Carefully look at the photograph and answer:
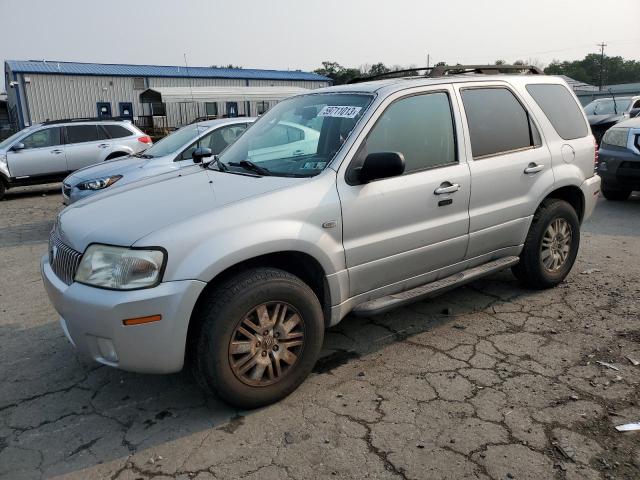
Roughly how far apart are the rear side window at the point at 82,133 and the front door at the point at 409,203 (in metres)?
10.8

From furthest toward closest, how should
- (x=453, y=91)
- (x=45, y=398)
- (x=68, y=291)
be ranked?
(x=453, y=91), (x=45, y=398), (x=68, y=291)

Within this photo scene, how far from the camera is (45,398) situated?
10.8ft

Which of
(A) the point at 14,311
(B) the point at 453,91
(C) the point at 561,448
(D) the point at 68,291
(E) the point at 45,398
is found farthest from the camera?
(A) the point at 14,311

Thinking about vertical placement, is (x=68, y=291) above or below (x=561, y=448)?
above

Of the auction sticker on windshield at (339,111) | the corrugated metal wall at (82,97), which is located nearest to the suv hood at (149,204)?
the auction sticker on windshield at (339,111)

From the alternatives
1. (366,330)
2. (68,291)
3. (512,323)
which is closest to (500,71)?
(512,323)

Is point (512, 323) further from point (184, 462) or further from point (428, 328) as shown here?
point (184, 462)

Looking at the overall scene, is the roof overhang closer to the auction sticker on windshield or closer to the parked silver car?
the parked silver car

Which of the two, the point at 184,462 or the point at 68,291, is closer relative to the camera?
the point at 184,462

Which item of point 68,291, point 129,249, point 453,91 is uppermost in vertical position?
point 453,91

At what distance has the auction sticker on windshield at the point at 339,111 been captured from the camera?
11.8ft

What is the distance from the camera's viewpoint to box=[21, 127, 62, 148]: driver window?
12.1m

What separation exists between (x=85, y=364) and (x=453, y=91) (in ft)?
11.1

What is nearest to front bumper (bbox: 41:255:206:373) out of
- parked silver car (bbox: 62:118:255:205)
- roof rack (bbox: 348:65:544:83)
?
roof rack (bbox: 348:65:544:83)
